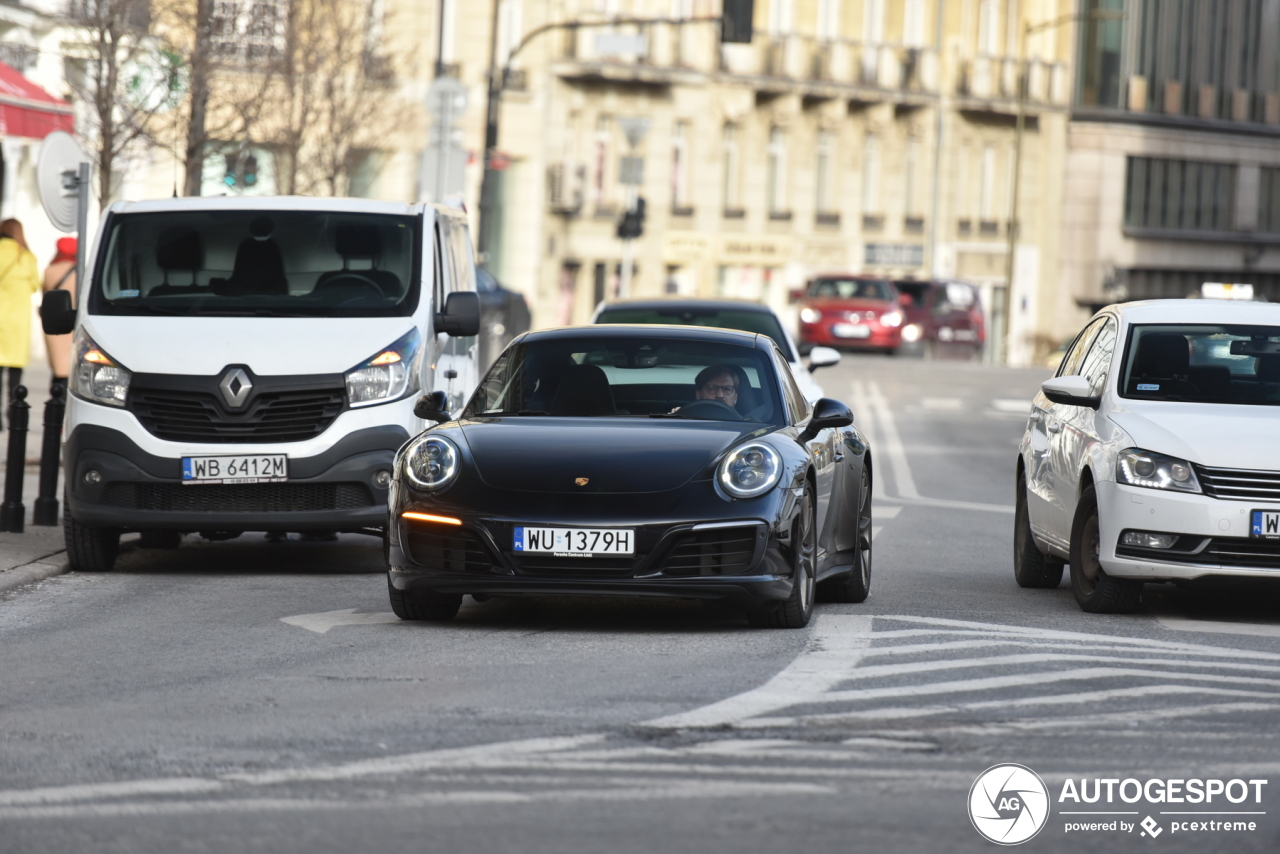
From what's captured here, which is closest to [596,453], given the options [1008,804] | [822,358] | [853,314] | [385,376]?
[385,376]

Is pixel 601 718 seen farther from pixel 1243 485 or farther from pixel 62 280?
pixel 62 280

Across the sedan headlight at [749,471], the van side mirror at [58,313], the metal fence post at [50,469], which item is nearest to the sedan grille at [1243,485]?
→ the sedan headlight at [749,471]

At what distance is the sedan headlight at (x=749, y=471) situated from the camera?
33.8ft

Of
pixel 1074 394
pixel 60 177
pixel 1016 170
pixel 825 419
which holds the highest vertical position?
pixel 1016 170

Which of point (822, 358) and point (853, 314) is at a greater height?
point (822, 358)

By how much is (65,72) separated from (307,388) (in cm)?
1108

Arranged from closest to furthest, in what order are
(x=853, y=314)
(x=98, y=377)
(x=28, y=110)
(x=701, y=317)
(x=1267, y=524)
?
(x=1267, y=524) → (x=98, y=377) → (x=701, y=317) → (x=28, y=110) → (x=853, y=314)

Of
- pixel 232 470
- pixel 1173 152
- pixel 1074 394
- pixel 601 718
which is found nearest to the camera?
pixel 601 718

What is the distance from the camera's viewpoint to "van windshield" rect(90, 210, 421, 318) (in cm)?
1377

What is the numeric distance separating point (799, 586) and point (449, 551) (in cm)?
145

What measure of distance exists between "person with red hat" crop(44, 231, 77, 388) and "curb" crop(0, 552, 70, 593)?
8.04 m

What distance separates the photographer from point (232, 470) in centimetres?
1301

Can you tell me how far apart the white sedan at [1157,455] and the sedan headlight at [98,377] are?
476 cm

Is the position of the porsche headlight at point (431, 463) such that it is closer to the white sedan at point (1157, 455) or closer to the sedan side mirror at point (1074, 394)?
the white sedan at point (1157, 455)
